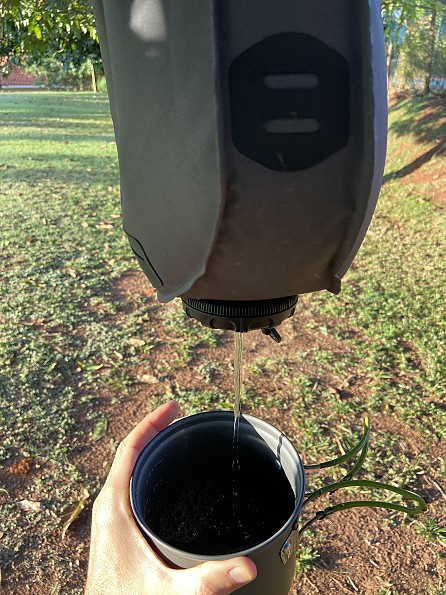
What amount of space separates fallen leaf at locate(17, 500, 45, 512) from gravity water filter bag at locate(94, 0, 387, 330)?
186 cm

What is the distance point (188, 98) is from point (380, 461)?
2.19m

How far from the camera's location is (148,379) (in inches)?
118

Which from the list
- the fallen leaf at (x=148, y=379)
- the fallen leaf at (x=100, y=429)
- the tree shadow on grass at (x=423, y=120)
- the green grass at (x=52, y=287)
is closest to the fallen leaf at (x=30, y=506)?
the green grass at (x=52, y=287)

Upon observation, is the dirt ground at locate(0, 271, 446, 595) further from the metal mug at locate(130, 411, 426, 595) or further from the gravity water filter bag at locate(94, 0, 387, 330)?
the gravity water filter bag at locate(94, 0, 387, 330)

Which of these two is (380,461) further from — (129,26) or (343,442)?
(129,26)

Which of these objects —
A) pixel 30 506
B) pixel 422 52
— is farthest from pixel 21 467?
pixel 422 52

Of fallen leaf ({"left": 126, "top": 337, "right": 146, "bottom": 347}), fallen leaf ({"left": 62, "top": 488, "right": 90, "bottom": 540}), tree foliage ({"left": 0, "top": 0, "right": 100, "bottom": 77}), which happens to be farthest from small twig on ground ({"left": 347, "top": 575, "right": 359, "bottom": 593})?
tree foliage ({"left": 0, "top": 0, "right": 100, "bottom": 77})

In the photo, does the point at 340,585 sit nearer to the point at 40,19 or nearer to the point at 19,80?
the point at 40,19

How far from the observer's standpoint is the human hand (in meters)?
0.99

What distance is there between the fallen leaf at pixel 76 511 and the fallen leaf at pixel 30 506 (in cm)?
13

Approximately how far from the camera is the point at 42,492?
2.31 metres

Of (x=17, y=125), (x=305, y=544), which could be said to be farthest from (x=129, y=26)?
(x=17, y=125)

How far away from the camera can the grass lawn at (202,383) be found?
82.6 inches

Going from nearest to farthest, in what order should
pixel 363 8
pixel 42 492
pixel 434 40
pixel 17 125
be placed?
pixel 363 8 → pixel 42 492 → pixel 434 40 → pixel 17 125
